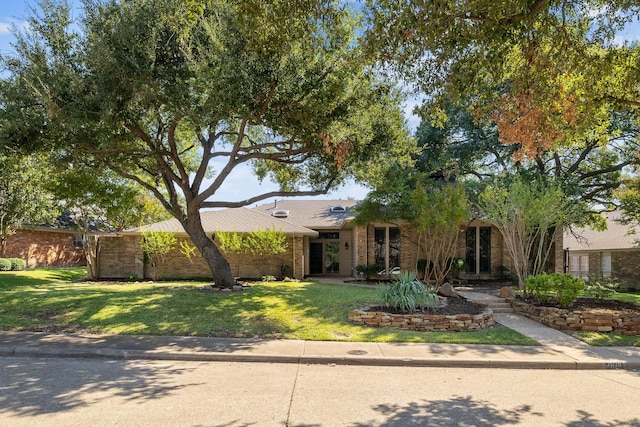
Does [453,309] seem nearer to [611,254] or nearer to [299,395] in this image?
[299,395]

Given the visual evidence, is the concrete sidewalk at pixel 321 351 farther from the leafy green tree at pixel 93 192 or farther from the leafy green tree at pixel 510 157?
the leafy green tree at pixel 510 157

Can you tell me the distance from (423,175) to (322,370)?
1405cm

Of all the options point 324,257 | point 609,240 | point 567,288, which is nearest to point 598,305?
point 567,288

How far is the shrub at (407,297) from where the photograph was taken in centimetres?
1125

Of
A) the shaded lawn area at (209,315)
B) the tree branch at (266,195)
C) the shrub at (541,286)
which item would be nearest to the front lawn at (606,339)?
the shaded lawn area at (209,315)

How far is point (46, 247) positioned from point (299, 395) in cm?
2900

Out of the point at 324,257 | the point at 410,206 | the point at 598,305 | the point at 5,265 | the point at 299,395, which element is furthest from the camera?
the point at 324,257

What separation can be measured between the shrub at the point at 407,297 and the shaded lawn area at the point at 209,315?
39.6 inches

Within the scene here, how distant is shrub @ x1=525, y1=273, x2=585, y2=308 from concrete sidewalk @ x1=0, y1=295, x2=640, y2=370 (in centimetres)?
241

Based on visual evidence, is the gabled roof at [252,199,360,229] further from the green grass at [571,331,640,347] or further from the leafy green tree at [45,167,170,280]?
the green grass at [571,331,640,347]

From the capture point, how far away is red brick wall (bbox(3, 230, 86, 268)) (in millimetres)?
27656

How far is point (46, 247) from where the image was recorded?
95.9 ft

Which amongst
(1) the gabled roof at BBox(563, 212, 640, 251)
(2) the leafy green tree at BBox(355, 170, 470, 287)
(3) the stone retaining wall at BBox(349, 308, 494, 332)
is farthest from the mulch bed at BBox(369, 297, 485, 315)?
(1) the gabled roof at BBox(563, 212, 640, 251)

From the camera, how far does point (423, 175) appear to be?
65.9 ft
